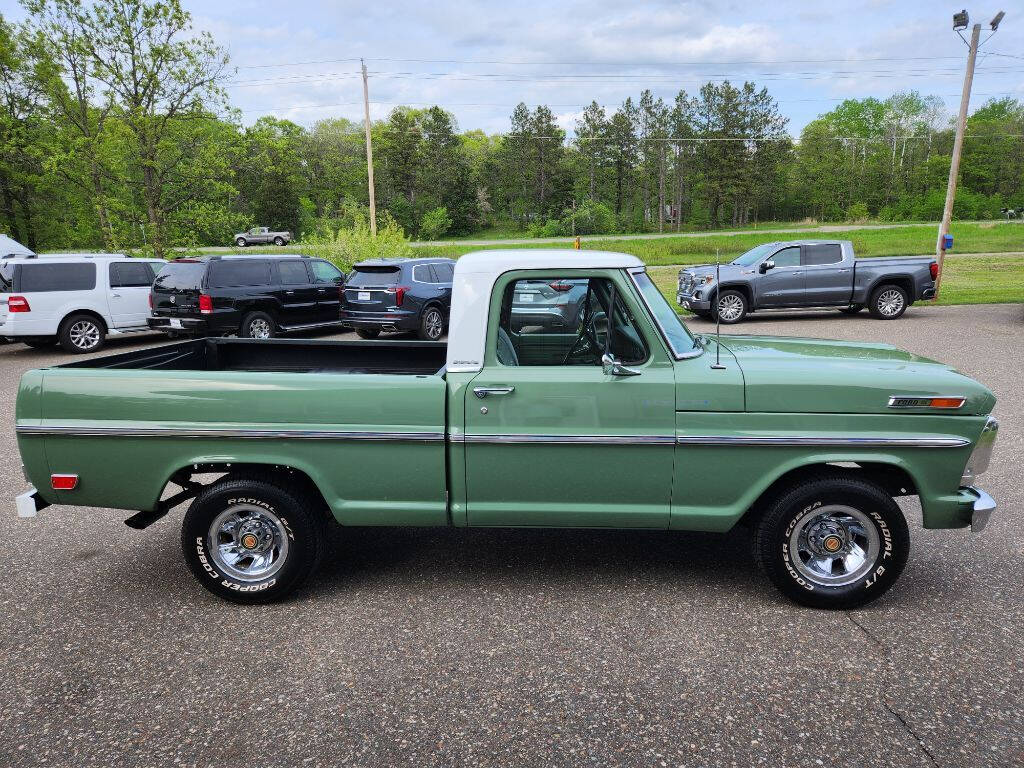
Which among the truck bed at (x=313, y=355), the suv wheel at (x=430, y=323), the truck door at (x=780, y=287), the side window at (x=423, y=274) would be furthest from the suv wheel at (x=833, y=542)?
the truck door at (x=780, y=287)

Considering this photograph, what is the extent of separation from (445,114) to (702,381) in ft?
287

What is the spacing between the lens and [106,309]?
564 inches

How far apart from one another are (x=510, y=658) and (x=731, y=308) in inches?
587

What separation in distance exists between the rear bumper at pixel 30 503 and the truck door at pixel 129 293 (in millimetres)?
12029

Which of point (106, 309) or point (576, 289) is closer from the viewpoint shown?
point (576, 289)

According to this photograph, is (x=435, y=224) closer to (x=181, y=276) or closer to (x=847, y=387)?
(x=181, y=276)

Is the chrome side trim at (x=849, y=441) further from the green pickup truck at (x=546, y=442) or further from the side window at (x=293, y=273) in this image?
the side window at (x=293, y=273)

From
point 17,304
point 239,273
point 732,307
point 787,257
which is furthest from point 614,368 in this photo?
point 787,257

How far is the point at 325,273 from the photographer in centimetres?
1593

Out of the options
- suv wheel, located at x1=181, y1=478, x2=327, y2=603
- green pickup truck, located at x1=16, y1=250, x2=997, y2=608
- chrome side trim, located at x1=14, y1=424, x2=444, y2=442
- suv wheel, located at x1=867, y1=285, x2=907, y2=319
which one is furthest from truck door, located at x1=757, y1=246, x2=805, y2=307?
suv wheel, located at x1=181, y1=478, x2=327, y2=603

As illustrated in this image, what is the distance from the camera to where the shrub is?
254ft

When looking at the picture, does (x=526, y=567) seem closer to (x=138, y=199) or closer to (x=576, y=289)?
(x=576, y=289)

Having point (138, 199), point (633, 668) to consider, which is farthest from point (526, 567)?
point (138, 199)

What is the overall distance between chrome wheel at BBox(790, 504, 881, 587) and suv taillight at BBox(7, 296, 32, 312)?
14423 mm
